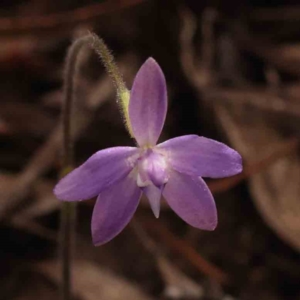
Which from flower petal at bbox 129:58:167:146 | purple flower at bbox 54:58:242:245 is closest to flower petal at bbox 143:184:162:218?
purple flower at bbox 54:58:242:245

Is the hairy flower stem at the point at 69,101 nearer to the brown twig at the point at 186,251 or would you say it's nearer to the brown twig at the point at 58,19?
the brown twig at the point at 186,251

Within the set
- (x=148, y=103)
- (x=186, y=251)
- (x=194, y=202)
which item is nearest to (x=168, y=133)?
(x=186, y=251)

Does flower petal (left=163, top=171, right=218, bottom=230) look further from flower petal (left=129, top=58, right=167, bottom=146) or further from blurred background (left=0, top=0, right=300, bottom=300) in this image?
blurred background (left=0, top=0, right=300, bottom=300)

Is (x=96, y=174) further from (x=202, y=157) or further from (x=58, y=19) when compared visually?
(x=58, y=19)

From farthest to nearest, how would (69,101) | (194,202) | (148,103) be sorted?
1. (69,101)
2. (194,202)
3. (148,103)

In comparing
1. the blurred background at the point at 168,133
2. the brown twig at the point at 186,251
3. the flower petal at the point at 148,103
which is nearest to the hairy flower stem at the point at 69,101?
the flower petal at the point at 148,103

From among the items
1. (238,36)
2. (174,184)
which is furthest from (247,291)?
(238,36)
